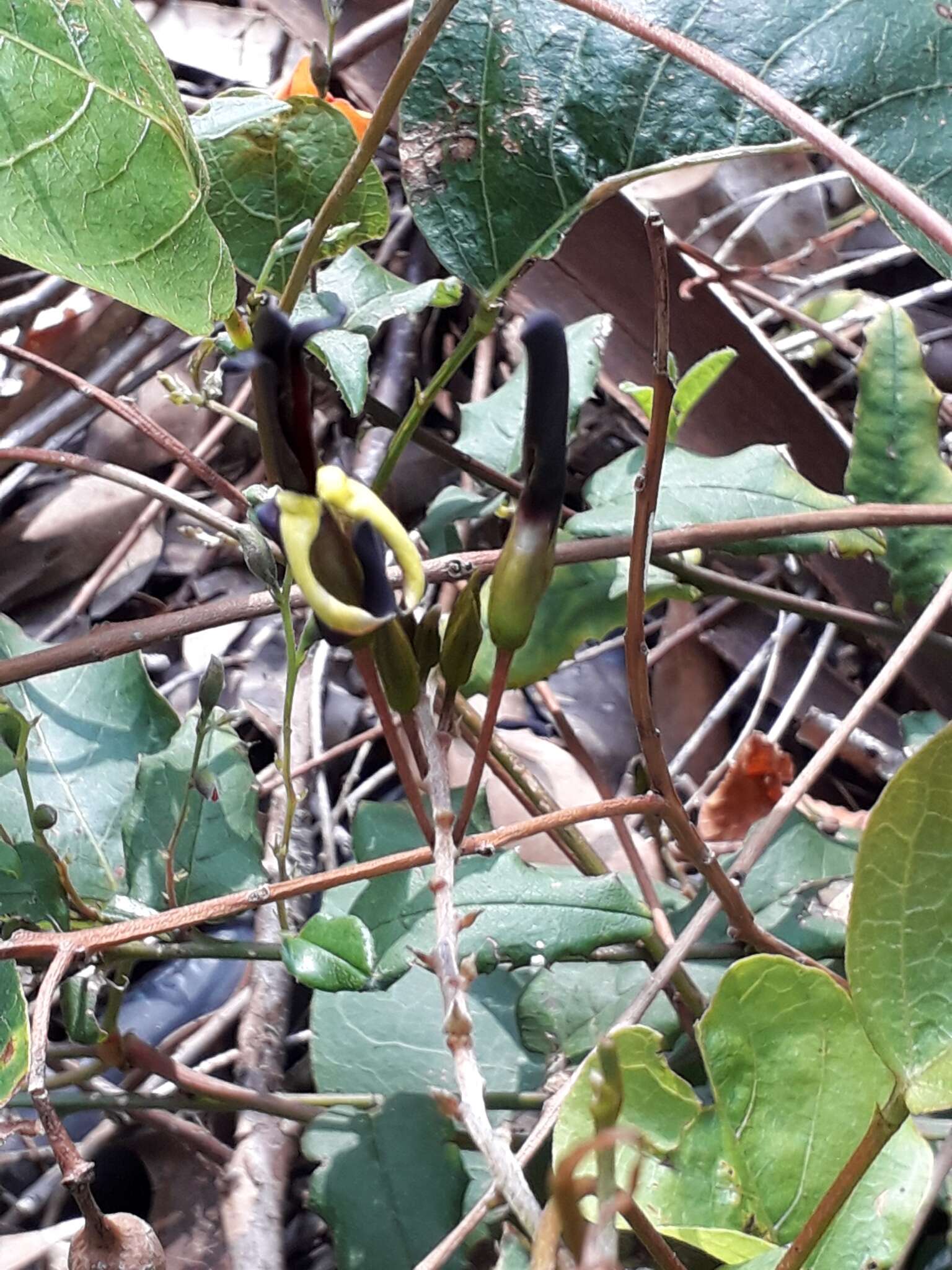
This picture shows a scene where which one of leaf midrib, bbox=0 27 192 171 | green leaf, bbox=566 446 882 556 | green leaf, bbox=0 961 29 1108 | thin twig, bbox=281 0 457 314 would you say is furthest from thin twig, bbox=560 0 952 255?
green leaf, bbox=0 961 29 1108

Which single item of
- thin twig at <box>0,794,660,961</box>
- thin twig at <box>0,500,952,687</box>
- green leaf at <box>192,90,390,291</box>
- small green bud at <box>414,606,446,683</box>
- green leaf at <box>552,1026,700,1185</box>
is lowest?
green leaf at <box>552,1026,700,1185</box>

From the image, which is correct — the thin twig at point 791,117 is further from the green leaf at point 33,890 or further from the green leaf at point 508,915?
the green leaf at point 33,890

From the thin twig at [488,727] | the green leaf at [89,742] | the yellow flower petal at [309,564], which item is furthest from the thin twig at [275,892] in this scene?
the green leaf at [89,742]

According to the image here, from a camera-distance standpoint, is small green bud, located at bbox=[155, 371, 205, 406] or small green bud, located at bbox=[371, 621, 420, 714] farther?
small green bud, located at bbox=[155, 371, 205, 406]

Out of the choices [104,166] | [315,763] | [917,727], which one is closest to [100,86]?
[104,166]

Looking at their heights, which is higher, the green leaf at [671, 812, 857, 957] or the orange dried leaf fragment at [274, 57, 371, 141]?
the orange dried leaf fragment at [274, 57, 371, 141]

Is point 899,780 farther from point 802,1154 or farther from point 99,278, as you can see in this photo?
point 99,278

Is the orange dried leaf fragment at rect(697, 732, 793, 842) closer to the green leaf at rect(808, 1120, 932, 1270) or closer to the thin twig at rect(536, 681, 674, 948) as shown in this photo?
the thin twig at rect(536, 681, 674, 948)
